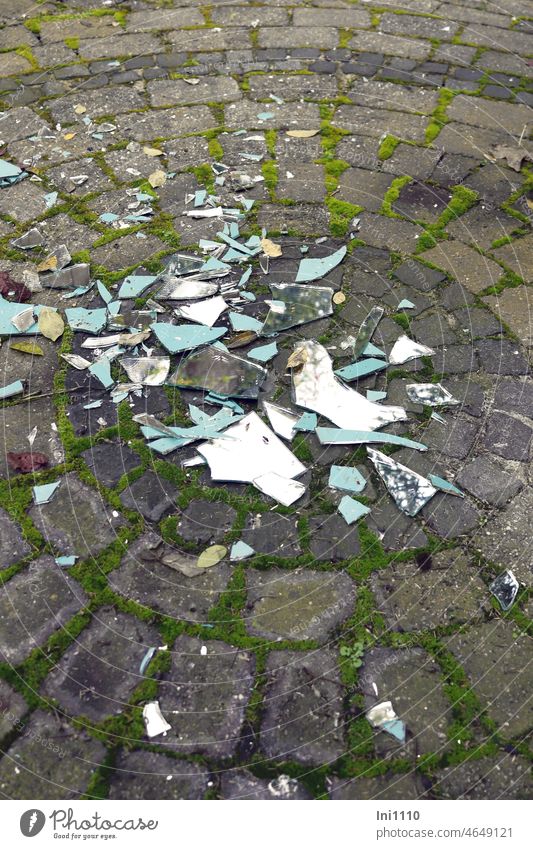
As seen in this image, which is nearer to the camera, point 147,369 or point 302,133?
point 147,369

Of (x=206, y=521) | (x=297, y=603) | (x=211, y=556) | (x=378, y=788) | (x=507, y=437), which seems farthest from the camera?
(x=507, y=437)

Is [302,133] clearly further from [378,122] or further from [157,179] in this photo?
[157,179]

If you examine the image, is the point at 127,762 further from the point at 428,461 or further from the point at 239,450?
the point at 428,461

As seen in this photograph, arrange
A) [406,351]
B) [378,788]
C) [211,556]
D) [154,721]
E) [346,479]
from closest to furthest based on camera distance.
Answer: [378,788], [154,721], [211,556], [346,479], [406,351]

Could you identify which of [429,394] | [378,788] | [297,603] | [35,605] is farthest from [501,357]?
[35,605]

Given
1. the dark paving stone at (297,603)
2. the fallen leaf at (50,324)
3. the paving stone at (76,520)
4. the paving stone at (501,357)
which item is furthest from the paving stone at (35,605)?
the paving stone at (501,357)

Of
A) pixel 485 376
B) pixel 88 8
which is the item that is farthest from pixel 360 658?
pixel 88 8

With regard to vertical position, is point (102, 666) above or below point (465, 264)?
below
